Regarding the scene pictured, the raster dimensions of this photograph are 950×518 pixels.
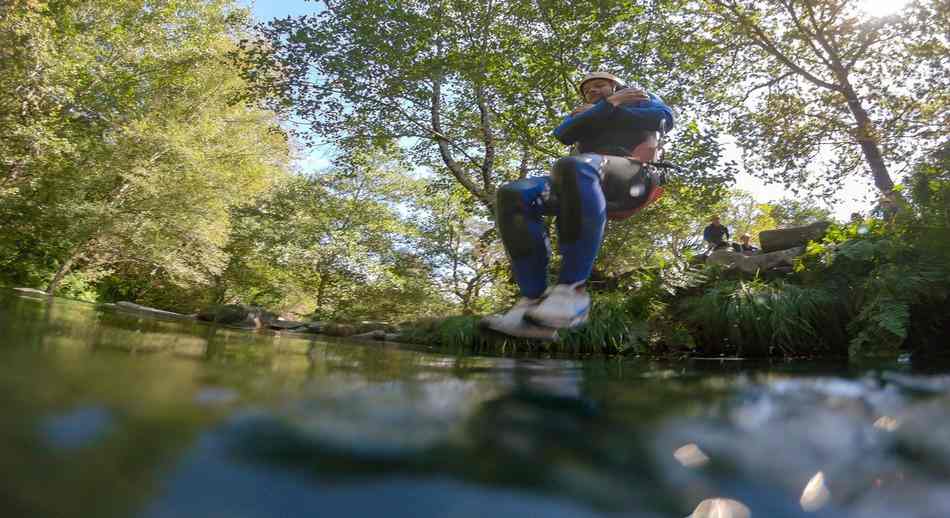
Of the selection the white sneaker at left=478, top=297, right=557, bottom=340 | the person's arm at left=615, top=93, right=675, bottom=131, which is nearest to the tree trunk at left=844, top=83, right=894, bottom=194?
the person's arm at left=615, top=93, right=675, bottom=131

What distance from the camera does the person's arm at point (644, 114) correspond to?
7.06 feet

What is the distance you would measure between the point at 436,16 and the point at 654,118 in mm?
6380

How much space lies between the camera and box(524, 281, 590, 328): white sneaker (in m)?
1.79

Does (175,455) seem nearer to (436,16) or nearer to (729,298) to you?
(729,298)

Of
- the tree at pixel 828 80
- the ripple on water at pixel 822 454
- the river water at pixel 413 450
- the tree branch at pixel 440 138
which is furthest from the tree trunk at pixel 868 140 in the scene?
the river water at pixel 413 450

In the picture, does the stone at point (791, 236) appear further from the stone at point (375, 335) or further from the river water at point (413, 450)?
the river water at point (413, 450)

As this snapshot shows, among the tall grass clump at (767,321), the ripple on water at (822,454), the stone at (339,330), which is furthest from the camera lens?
the stone at (339,330)

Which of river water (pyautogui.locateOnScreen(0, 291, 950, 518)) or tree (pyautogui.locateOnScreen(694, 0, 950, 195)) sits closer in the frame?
river water (pyautogui.locateOnScreen(0, 291, 950, 518))

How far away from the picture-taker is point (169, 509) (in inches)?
13.1

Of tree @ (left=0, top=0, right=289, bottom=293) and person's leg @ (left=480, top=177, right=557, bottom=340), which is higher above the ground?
tree @ (left=0, top=0, right=289, bottom=293)

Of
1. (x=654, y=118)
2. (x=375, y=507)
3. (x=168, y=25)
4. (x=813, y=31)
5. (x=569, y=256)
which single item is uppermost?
(x=168, y=25)

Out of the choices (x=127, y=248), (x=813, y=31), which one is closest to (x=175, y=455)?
(x=813, y=31)

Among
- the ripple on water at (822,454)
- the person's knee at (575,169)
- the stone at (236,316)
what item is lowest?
the ripple on water at (822,454)

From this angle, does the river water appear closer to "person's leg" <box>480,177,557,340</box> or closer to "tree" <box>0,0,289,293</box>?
"person's leg" <box>480,177,557,340</box>
